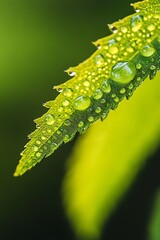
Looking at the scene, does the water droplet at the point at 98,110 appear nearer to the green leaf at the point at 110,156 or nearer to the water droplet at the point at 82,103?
the water droplet at the point at 82,103

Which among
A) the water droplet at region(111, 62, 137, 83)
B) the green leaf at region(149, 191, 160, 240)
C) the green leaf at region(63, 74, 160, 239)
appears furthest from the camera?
the green leaf at region(149, 191, 160, 240)

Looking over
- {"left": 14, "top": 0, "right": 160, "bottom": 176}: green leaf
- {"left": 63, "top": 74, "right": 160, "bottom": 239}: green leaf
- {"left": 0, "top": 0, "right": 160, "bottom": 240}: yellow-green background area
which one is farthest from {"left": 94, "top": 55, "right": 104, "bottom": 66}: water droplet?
{"left": 0, "top": 0, "right": 160, "bottom": 240}: yellow-green background area

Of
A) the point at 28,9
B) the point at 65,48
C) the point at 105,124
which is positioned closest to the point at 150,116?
the point at 105,124

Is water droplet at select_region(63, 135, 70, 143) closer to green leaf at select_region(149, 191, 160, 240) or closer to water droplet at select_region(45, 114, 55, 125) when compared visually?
water droplet at select_region(45, 114, 55, 125)

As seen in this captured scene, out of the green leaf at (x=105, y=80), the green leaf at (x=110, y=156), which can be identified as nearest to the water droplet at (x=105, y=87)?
the green leaf at (x=105, y=80)

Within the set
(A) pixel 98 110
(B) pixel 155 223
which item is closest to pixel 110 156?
(B) pixel 155 223
